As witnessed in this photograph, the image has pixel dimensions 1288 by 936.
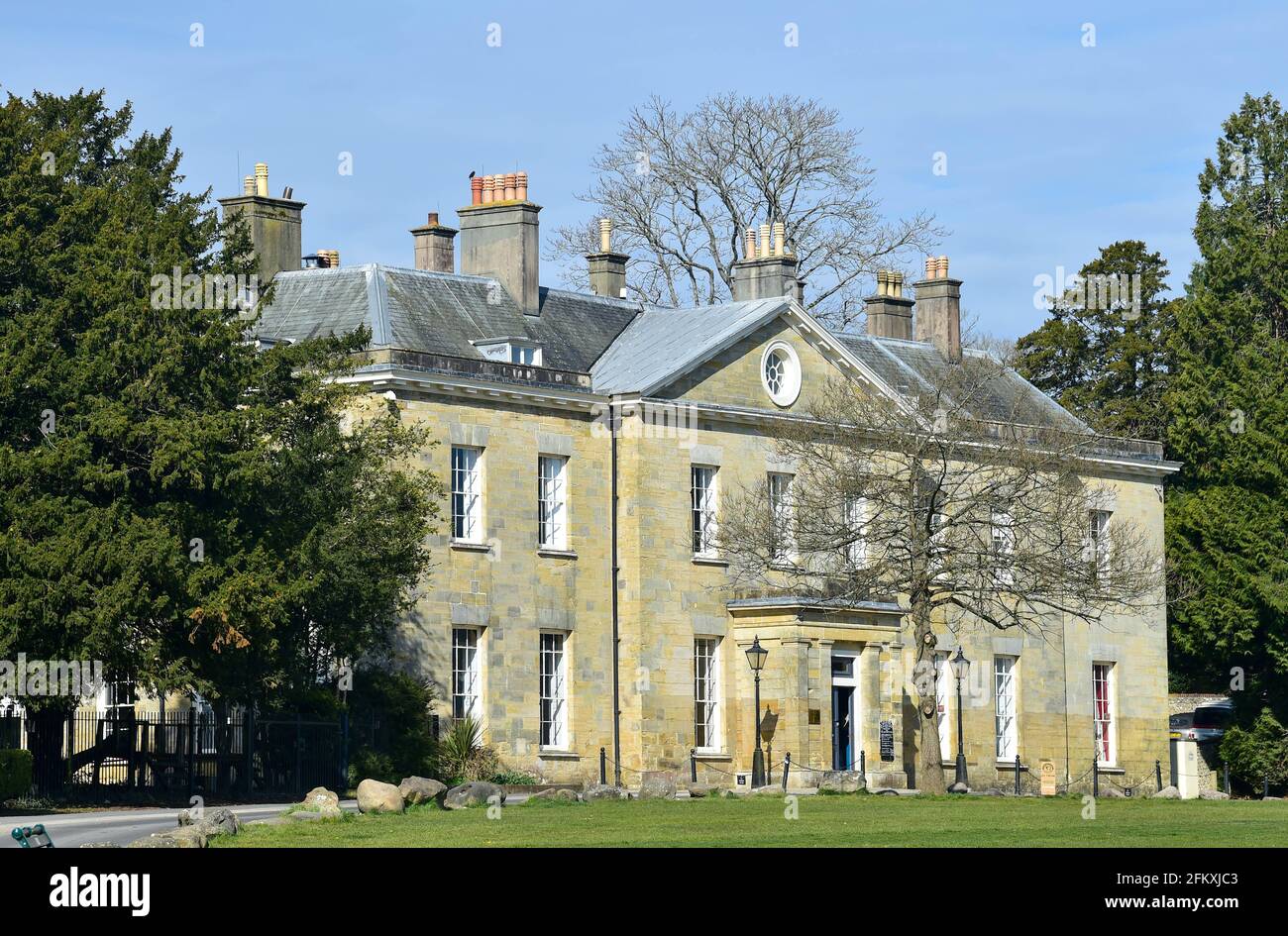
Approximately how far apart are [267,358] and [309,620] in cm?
439

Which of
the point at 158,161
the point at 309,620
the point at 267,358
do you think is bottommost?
the point at 309,620

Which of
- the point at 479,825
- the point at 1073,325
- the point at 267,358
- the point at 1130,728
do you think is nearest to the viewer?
the point at 479,825

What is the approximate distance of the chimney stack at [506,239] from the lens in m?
48.9

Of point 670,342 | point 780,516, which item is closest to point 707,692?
point 780,516

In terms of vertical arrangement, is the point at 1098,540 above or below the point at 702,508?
below

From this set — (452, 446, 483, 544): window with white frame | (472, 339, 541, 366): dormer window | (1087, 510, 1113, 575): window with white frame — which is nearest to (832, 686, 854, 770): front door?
(1087, 510, 1113, 575): window with white frame

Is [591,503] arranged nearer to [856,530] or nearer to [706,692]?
[706,692]

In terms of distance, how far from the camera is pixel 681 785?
139 ft

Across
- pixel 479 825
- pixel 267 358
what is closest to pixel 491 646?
pixel 267 358

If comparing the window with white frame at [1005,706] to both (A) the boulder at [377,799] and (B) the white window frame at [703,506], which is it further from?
(A) the boulder at [377,799]

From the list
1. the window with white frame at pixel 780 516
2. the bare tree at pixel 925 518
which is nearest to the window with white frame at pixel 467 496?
the bare tree at pixel 925 518

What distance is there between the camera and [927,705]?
42.6 metres

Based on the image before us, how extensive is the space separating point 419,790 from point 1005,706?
2330cm
